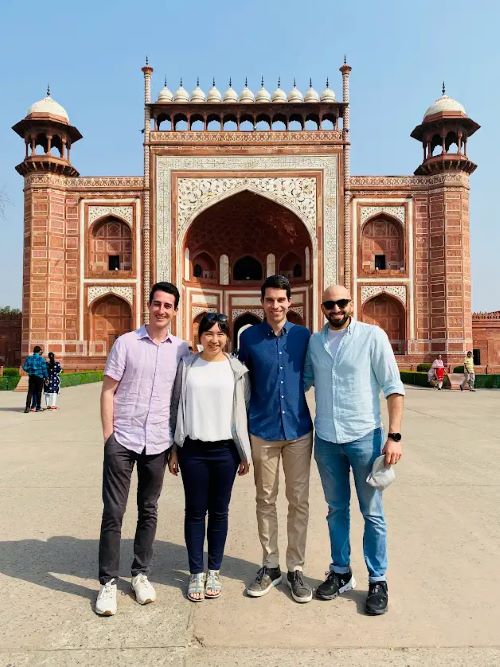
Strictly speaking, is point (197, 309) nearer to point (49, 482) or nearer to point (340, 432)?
point (49, 482)

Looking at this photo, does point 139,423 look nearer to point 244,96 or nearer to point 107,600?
point 107,600

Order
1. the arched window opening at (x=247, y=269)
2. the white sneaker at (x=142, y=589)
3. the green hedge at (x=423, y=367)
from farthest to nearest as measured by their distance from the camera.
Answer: the arched window opening at (x=247, y=269), the green hedge at (x=423, y=367), the white sneaker at (x=142, y=589)

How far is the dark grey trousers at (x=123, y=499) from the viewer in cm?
259

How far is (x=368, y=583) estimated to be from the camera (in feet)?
8.66

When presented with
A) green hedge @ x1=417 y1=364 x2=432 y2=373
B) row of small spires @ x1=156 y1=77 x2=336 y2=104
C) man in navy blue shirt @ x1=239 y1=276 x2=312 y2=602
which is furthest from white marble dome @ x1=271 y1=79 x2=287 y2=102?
man in navy blue shirt @ x1=239 y1=276 x2=312 y2=602

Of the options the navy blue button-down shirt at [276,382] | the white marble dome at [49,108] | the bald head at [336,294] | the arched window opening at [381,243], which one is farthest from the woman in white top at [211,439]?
the white marble dome at [49,108]

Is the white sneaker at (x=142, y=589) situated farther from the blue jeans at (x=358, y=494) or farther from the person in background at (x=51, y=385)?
the person in background at (x=51, y=385)

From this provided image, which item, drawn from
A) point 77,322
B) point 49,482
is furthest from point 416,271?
point 49,482

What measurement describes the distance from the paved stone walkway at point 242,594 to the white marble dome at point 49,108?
23.1m

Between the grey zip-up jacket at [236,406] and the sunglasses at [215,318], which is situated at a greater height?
the sunglasses at [215,318]

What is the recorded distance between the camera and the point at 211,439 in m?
2.60

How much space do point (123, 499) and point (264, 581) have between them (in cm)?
83

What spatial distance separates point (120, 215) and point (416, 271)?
45.1ft

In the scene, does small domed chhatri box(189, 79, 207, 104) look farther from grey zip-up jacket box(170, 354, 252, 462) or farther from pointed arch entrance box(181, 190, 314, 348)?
grey zip-up jacket box(170, 354, 252, 462)
